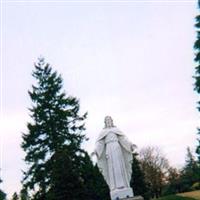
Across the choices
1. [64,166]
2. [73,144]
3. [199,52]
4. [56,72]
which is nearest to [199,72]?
[199,52]

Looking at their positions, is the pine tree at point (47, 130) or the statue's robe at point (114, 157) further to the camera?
the pine tree at point (47, 130)

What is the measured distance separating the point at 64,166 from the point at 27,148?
1076cm

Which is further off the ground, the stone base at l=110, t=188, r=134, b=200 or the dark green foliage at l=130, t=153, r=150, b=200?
the dark green foliage at l=130, t=153, r=150, b=200

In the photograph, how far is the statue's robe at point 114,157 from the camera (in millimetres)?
13445

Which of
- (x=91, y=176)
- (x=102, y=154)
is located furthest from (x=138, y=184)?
(x=102, y=154)

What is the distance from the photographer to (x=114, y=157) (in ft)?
44.5

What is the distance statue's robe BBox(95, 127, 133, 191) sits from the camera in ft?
44.1

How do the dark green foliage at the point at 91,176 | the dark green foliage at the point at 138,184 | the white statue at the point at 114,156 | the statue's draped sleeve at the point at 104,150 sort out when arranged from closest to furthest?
the white statue at the point at 114,156
the statue's draped sleeve at the point at 104,150
the dark green foliage at the point at 91,176
the dark green foliage at the point at 138,184

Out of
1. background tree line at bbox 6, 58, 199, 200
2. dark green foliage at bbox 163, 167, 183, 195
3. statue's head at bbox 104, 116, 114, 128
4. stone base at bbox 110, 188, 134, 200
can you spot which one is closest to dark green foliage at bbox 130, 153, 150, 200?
background tree line at bbox 6, 58, 199, 200

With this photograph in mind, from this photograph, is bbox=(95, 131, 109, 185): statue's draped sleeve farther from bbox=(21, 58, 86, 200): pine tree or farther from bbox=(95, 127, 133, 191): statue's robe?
bbox=(21, 58, 86, 200): pine tree

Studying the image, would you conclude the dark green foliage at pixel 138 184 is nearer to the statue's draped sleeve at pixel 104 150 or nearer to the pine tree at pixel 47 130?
the pine tree at pixel 47 130

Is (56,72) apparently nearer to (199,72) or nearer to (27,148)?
(27,148)

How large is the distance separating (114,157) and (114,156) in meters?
0.03

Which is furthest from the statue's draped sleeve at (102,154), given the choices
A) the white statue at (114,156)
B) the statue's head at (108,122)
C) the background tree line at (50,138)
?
the background tree line at (50,138)
